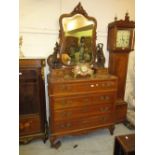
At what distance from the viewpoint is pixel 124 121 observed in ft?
11.1

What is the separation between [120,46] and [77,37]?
708mm

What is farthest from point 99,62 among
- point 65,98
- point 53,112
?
point 53,112

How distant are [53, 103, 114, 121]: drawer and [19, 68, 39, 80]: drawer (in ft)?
1.78

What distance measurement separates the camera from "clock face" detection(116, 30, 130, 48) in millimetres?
3014

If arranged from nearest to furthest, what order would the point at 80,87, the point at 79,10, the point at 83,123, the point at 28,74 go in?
the point at 28,74 → the point at 80,87 → the point at 83,123 → the point at 79,10

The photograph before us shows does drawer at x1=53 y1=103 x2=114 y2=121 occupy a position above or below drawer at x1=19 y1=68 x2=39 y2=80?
below

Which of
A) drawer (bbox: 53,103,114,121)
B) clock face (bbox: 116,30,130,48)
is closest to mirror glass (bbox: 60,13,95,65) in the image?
clock face (bbox: 116,30,130,48)

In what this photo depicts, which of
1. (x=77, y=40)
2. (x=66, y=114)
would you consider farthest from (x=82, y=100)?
(x=77, y=40)

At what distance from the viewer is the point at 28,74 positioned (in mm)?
2494

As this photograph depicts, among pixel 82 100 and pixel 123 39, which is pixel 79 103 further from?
pixel 123 39

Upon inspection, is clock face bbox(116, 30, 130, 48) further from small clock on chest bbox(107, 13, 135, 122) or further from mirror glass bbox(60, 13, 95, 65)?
mirror glass bbox(60, 13, 95, 65)

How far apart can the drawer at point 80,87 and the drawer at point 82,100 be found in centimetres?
8

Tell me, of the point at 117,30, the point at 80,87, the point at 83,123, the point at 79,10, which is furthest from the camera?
the point at 117,30
